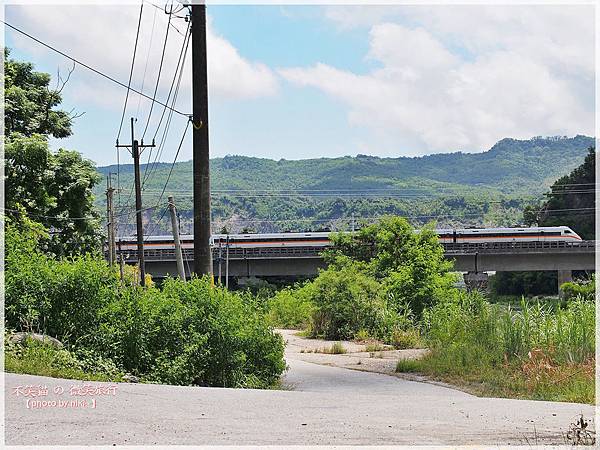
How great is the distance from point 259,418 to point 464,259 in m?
56.3

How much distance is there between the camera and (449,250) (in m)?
Answer: 61.9

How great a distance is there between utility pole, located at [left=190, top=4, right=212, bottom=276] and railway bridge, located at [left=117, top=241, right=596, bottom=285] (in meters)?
46.4

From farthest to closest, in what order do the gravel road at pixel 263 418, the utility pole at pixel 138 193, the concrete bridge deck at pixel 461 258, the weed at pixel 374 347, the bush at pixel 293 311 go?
1. the concrete bridge deck at pixel 461 258
2. the utility pole at pixel 138 193
3. the bush at pixel 293 311
4. the weed at pixel 374 347
5. the gravel road at pixel 263 418

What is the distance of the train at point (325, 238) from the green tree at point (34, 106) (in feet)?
104

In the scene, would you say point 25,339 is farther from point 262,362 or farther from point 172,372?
point 262,362

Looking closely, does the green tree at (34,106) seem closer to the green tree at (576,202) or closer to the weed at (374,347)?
the weed at (374,347)

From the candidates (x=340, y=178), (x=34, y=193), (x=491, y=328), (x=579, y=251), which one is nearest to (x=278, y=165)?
(x=340, y=178)

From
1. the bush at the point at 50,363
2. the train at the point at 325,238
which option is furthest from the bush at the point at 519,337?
the train at the point at 325,238

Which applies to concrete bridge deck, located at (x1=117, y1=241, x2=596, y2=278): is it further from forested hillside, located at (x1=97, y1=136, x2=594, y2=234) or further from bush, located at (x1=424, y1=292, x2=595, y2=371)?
forested hillside, located at (x1=97, y1=136, x2=594, y2=234)

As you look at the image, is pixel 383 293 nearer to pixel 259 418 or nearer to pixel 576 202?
pixel 259 418

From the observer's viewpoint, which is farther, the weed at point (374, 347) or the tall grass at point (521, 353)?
the weed at point (374, 347)

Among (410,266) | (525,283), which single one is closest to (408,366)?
(410,266)

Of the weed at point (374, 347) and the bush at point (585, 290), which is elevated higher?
the bush at point (585, 290)

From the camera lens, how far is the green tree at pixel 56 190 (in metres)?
24.1
